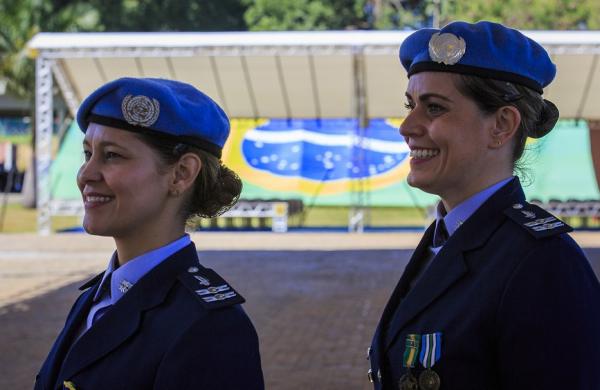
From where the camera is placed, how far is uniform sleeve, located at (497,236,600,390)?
71.5 inches

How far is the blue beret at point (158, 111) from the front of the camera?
81.6 inches

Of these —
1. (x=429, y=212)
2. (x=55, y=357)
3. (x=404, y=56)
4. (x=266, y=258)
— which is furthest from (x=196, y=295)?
(x=429, y=212)

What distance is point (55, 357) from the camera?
84.7 inches

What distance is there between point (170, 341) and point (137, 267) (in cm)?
30

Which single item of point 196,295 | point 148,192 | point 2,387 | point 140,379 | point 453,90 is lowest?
point 2,387

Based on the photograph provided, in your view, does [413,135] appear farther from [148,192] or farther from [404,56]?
[148,192]

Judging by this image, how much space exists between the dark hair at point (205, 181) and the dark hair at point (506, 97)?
1.99 feet

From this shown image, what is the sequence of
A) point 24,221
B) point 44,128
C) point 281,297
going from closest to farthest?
point 281,297
point 44,128
point 24,221

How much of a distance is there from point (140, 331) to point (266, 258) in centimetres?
1313

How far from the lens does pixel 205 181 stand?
2.20 m

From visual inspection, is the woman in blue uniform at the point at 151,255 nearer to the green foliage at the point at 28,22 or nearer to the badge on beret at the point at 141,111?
the badge on beret at the point at 141,111

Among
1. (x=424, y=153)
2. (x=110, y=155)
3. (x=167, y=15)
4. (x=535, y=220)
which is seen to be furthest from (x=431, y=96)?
(x=167, y=15)

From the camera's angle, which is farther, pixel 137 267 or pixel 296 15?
pixel 296 15

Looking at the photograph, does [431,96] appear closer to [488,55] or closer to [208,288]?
[488,55]
